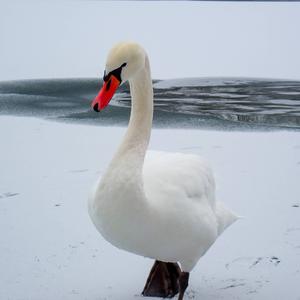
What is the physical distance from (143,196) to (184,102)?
3.11m

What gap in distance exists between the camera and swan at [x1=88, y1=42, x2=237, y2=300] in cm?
205

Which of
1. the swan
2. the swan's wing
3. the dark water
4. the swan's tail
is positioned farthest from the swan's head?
the dark water

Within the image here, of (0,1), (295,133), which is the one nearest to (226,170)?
(295,133)

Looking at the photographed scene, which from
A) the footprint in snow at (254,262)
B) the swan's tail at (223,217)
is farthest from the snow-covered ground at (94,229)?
the swan's tail at (223,217)

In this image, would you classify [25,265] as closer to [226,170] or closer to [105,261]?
[105,261]

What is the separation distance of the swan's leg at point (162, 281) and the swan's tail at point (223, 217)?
26 centimetres

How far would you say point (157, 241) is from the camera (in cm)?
210

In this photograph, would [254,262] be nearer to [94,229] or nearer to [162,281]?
[162,281]

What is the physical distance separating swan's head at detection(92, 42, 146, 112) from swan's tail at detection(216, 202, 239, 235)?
0.70 metres

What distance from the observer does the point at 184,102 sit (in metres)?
5.11

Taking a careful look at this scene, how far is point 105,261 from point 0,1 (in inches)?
278

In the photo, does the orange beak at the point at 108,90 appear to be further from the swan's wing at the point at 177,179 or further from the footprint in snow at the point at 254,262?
the footprint in snow at the point at 254,262

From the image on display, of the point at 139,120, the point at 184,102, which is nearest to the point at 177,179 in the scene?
the point at 139,120

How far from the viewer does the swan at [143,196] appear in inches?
80.6
